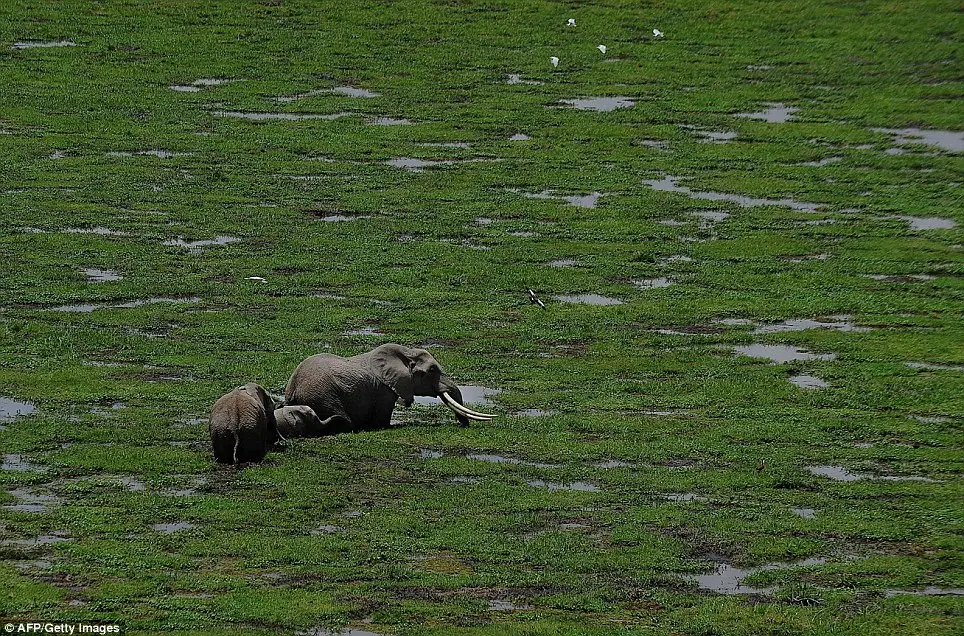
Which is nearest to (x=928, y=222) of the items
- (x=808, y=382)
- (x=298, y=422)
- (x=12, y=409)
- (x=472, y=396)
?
(x=808, y=382)

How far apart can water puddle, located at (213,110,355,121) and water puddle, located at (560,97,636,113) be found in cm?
532

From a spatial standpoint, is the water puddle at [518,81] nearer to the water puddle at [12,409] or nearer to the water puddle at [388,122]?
the water puddle at [388,122]

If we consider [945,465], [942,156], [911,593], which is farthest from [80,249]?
[942,156]

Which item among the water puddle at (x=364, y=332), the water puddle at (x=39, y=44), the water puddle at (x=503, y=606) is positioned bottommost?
the water puddle at (x=364, y=332)

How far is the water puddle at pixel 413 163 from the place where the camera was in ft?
110

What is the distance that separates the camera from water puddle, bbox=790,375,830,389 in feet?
73.7

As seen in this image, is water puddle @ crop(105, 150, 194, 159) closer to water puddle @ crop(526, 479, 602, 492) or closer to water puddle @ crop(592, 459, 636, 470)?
water puddle @ crop(592, 459, 636, 470)

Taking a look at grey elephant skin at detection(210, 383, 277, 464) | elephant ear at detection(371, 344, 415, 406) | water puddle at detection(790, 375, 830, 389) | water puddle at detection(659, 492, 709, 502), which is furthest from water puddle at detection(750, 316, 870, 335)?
grey elephant skin at detection(210, 383, 277, 464)

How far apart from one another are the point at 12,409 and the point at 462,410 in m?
5.21

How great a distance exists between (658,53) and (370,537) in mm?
28683

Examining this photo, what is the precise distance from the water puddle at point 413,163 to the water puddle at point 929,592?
19.9 metres

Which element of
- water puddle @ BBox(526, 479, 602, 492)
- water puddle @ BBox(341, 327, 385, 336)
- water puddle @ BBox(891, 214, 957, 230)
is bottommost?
water puddle @ BBox(891, 214, 957, 230)

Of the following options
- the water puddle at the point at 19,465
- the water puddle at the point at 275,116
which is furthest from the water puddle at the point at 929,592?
the water puddle at the point at 275,116

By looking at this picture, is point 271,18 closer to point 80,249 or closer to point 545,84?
point 545,84
